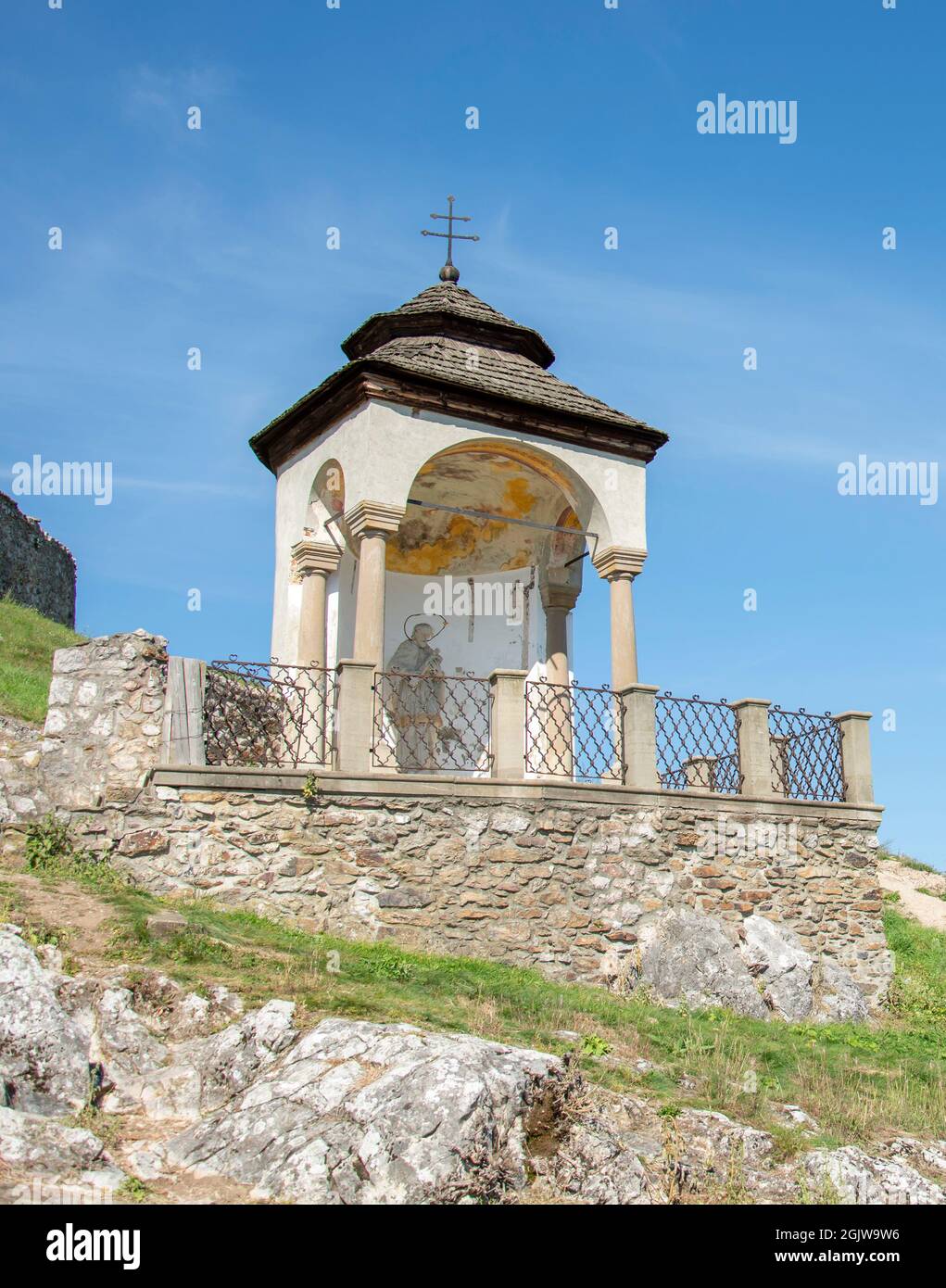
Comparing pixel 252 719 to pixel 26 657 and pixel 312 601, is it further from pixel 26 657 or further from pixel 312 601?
pixel 26 657

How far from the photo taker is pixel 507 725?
11969mm

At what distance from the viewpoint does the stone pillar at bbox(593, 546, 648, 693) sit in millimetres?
13453

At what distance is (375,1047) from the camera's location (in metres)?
7.12

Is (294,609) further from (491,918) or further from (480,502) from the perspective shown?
(491,918)

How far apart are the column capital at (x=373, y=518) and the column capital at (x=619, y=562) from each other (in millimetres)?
2490

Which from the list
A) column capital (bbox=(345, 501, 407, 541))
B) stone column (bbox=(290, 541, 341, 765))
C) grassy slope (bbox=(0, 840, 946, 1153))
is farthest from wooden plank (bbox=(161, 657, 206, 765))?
column capital (bbox=(345, 501, 407, 541))

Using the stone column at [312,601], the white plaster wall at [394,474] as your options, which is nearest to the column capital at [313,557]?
the stone column at [312,601]

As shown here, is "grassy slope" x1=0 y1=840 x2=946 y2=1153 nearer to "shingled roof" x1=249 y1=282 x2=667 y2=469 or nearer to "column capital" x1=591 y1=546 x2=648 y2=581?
"column capital" x1=591 y1=546 x2=648 y2=581

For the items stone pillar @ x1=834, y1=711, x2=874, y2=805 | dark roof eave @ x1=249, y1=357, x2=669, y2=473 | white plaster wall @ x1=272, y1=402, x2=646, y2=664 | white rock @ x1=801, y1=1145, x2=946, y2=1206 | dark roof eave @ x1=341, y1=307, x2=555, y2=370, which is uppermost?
dark roof eave @ x1=341, y1=307, x2=555, y2=370

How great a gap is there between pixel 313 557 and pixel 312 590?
419mm

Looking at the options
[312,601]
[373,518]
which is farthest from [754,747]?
[312,601]

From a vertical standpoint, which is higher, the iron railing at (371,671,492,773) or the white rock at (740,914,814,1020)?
the iron railing at (371,671,492,773)

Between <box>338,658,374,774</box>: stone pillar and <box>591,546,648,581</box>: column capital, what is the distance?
3.47m

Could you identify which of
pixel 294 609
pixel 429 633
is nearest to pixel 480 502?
pixel 429 633
